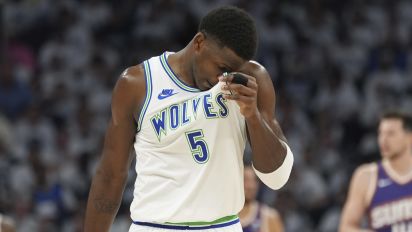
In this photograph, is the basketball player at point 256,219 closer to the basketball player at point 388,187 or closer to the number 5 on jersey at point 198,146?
the basketball player at point 388,187

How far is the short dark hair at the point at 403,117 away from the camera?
6910 millimetres

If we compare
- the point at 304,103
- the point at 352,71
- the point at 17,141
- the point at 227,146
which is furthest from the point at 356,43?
the point at 227,146

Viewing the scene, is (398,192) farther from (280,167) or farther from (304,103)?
(304,103)

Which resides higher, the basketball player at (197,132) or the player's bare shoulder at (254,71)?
the player's bare shoulder at (254,71)

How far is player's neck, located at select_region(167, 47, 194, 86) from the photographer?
3.68m

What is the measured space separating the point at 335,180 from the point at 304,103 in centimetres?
137

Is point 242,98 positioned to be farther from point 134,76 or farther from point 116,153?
point 116,153

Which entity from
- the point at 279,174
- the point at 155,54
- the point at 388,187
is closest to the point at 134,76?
the point at 279,174

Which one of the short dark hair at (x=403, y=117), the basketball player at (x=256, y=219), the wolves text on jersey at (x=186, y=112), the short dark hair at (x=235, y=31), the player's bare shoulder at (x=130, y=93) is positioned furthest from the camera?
the basketball player at (x=256, y=219)

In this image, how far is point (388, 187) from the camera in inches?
272

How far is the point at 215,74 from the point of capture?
3.53m

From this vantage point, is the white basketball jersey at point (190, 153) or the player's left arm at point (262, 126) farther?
the white basketball jersey at point (190, 153)

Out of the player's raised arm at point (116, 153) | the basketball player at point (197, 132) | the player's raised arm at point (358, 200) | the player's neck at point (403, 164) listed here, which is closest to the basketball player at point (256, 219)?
the player's raised arm at point (358, 200)

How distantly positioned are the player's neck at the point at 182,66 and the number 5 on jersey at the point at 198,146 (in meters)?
0.24
